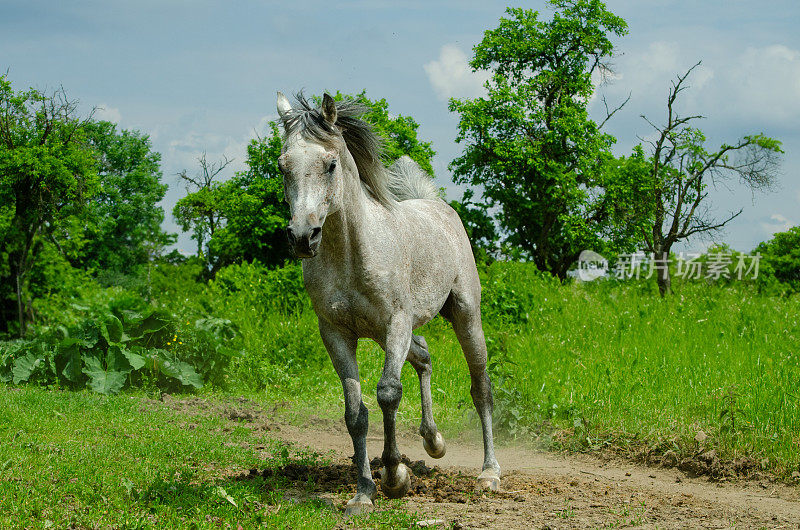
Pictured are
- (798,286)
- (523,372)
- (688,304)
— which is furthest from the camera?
(798,286)

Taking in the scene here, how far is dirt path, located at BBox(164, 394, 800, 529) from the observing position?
4.44 meters

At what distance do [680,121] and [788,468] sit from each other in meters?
17.6

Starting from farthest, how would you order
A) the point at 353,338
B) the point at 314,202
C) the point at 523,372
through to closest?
the point at 523,372
the point at 353,338
the point at 314,202

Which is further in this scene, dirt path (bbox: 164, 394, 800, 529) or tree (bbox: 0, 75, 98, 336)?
tree (bbox: 0, 75, 98, 336)

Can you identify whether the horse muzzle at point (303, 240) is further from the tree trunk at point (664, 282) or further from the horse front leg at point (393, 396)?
the tree trunk at point (664, 282)

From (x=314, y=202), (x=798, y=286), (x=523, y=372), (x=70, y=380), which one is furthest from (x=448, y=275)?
(x=798, y=286)

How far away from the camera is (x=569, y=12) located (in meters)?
27.7

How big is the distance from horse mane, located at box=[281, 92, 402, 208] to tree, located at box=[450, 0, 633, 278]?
21.3 meters

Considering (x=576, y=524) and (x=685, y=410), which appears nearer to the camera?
(x=576, y=524)

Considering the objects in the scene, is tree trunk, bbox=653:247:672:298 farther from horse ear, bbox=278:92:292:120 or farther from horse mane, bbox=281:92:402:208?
horse ear, bbox=278:92:292:120

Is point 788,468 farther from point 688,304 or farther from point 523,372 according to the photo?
point 688,304

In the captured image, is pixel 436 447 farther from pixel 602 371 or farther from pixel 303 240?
pixel 602 371

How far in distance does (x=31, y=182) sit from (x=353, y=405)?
19.8 metres

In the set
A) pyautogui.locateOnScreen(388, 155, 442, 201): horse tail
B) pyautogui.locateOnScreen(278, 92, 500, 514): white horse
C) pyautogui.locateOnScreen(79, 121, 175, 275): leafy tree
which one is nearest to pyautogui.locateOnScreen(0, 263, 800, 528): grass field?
pyautogui.locateOnScreen(278, 92, 500, 514): white horse
